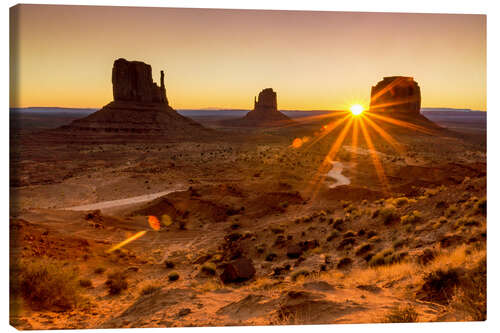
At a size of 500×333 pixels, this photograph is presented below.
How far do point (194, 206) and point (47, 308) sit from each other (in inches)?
493

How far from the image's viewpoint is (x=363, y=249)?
921 cm

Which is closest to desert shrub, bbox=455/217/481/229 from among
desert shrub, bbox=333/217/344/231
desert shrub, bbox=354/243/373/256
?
desert shrub, bbox=354/243/373/256

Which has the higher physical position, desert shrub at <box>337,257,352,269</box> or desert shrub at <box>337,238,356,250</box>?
desert shrub at <box>337,238,356,250</box>

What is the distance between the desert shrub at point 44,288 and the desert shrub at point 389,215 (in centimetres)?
990

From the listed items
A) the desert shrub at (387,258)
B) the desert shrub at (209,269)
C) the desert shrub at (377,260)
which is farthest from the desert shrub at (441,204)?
the desert shrub at (209,269)

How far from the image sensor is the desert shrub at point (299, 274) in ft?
Answer: 25.9

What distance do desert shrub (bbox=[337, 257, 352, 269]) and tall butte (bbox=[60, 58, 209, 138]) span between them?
50931 mm

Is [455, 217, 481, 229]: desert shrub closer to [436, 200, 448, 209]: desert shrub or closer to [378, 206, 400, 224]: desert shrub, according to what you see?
[436, 200, 448, 209]: desert shrub

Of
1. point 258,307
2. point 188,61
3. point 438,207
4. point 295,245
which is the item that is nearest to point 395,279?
point 258,307

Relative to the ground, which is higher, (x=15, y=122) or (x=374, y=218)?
(x=15, y=122)

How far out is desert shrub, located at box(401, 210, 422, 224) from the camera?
10.2m

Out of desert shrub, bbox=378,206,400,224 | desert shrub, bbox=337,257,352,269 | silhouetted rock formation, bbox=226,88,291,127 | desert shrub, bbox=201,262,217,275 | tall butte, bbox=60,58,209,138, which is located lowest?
desert shrub, bbox=201,262,217,275

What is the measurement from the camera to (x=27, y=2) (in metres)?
7.27

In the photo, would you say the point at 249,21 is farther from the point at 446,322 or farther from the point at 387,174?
the point at 387,174
